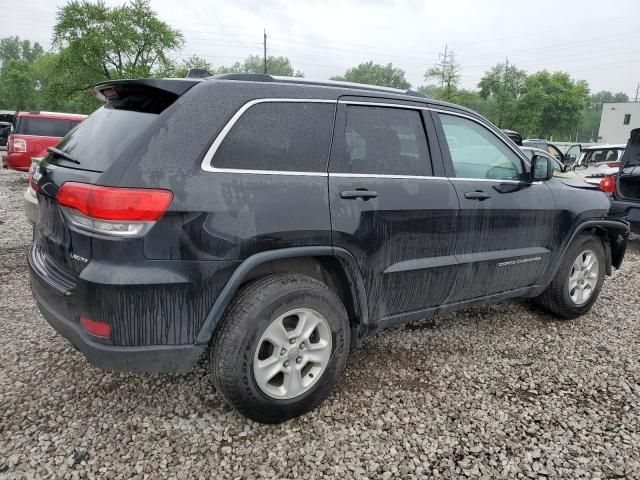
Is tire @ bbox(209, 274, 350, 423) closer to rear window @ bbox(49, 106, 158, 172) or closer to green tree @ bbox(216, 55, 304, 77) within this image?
rear window @ bbox(49, 106, 158, 172)

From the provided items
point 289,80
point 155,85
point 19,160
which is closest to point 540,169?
point 289,80

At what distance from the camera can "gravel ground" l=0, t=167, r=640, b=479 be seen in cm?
229

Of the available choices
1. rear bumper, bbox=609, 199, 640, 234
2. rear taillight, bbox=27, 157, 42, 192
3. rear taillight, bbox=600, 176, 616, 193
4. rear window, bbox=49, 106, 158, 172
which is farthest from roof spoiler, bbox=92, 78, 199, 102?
rear taillight, bbox=600, 176, 616, 193

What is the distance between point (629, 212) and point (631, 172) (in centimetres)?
74

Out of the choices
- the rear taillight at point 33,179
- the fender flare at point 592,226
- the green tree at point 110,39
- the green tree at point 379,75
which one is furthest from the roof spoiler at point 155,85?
the green tree at point 379,75

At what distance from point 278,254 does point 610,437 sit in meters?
2.05

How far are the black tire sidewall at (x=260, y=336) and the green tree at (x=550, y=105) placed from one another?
61.0 meters

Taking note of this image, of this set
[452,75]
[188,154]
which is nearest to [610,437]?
[188,154]

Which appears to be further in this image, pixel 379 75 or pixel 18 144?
pixel 379 75

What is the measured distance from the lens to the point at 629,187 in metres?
7.34

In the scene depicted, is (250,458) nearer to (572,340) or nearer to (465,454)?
(465,454)

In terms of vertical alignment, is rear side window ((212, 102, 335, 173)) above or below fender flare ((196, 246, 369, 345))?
above

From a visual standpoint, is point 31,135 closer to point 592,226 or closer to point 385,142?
point 385,142

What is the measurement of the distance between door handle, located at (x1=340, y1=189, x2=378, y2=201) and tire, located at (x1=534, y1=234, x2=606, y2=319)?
2.21 meters
